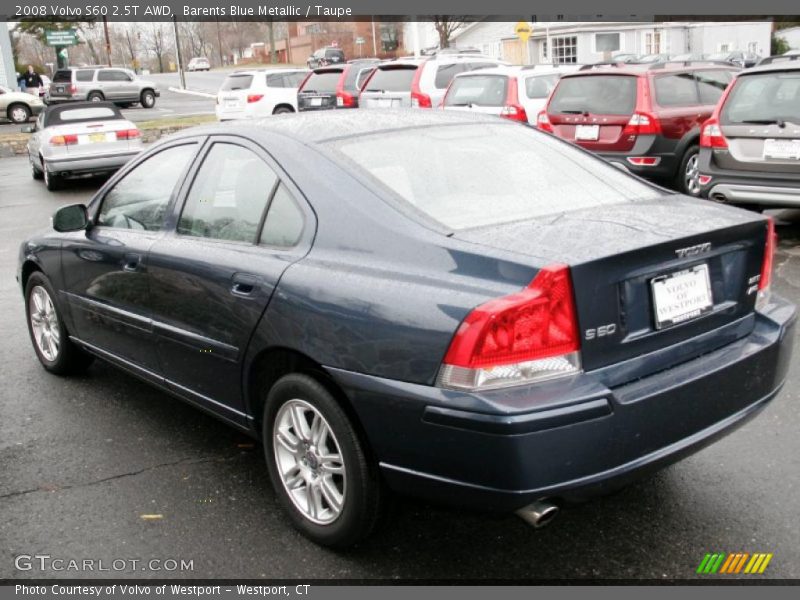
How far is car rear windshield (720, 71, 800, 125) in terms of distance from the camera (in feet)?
25.3

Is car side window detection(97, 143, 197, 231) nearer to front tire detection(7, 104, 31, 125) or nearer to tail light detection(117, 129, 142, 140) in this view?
tail light detection(117, 129, 142, 140)

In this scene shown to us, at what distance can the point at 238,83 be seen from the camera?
23672 millimetres

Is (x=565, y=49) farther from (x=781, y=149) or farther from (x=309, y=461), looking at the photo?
(x=309, y=461)

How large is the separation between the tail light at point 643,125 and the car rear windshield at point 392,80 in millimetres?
6986

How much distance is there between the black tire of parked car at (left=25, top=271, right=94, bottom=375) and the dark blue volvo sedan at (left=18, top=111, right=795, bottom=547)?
3.61 ft

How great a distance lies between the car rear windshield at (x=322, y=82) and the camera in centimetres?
2005

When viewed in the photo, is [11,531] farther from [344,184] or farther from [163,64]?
[163,64]

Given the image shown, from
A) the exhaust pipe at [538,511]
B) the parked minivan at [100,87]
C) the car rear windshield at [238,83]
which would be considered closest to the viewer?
the exhaust pipe at [538,511]

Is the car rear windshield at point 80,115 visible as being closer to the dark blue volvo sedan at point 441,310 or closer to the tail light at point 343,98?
the tail light at point 343,98

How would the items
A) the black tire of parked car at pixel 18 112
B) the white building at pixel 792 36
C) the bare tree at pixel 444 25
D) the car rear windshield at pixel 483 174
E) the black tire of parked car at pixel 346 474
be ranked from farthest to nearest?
the white building at pixel 792 36 < the bare tree at pixel 444 25 < the black tire of parked car at pixel 18 112 < the car rear windshield at pixel 483 174 < the black tire of parked car at pixel 346 474

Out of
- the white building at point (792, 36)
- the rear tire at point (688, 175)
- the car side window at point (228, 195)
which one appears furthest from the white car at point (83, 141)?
the white building at point (792, 36)

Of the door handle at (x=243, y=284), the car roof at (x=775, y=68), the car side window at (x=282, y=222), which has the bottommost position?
the door handle at (x=243, y=284)

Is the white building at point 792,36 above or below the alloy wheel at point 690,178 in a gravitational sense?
above

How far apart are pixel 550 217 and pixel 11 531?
2.50 meters
